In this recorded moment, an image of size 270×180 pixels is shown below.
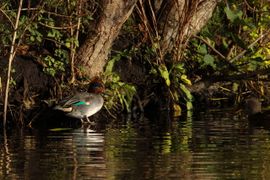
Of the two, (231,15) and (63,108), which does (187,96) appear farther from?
(63,108)

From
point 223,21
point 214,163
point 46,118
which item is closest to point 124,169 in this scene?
point 214,163

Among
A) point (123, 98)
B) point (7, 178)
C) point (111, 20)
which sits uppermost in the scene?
point (111, 20)

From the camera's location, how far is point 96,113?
17.0 m

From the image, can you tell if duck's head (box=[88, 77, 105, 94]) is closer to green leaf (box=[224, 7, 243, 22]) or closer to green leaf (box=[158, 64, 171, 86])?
green leaf (box=[158, 64, 171, 86])

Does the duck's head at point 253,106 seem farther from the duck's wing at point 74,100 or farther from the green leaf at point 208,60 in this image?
the duck's wing at point 74,100

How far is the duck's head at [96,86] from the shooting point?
16219mm

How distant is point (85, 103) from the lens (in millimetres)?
16234

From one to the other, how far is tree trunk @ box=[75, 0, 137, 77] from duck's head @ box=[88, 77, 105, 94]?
13.1 inches

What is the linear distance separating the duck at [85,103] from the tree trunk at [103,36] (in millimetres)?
542

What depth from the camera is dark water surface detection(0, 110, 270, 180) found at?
1112 centimetres

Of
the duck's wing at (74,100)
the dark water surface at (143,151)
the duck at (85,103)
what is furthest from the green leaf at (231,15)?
the duck's wing at (74,100)

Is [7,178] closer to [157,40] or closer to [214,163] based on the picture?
[214,163]

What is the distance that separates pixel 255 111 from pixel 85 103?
266 cm

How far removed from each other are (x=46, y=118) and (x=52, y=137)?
189 centimetres
